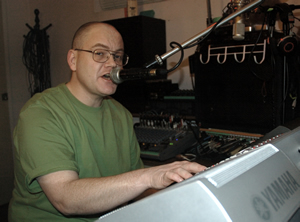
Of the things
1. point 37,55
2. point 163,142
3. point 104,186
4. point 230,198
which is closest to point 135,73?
point 104,186

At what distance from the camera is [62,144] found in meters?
1.06

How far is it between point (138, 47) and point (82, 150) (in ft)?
3.98

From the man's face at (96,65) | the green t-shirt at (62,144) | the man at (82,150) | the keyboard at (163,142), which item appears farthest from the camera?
the keyboard at (163,142)

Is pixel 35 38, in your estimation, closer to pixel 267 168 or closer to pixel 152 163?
pixel 152 163

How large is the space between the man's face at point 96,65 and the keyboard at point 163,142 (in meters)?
0.53

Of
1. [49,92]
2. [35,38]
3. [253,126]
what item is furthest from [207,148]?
[35,38]

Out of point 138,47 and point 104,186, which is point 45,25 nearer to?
point 138,47

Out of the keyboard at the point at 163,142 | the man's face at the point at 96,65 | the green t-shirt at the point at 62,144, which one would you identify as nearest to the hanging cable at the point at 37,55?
the keyboard at the point at 163,142

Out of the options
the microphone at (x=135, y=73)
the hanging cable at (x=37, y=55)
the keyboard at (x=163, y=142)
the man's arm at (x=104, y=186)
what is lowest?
the keyboard at (x=163, y=142)

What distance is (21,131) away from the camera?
1.08m

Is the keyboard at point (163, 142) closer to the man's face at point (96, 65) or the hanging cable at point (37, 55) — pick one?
the man's face at point (96, 65)

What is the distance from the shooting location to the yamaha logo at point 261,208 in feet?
1.53

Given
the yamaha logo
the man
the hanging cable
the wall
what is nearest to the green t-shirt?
the man

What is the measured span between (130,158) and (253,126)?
0.77 metres
